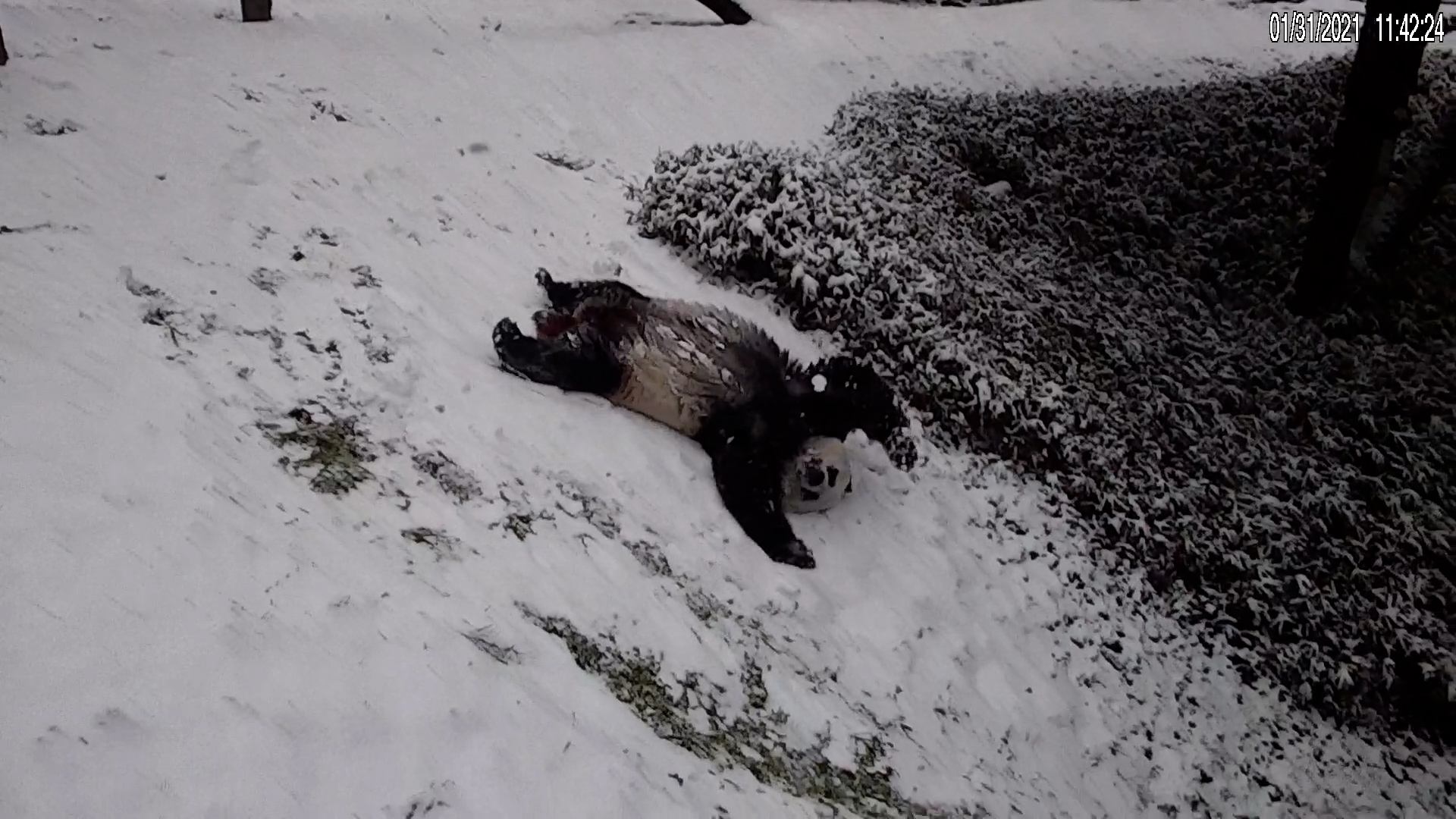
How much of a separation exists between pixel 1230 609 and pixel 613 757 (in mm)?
4679

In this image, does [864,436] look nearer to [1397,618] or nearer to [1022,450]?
[1022,450]

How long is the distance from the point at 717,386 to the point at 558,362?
3.06ft

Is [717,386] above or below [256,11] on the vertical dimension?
below

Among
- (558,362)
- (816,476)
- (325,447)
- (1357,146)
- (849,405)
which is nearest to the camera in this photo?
(325,447)

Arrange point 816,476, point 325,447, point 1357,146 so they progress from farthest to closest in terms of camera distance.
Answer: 1. point 1357,146
2. point 816,476
3. point 325,447

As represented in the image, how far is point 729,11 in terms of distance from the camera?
1091 cm

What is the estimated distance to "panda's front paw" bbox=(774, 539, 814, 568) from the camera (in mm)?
5078

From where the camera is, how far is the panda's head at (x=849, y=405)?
18.6ft

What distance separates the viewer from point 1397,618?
19.9 feet

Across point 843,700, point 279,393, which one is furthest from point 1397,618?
point 279,393

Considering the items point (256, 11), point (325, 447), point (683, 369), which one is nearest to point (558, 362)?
point (683, 369)

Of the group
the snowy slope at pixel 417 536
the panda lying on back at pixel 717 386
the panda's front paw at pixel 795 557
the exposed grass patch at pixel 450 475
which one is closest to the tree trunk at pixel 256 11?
the snowy slope at pixel 417 536

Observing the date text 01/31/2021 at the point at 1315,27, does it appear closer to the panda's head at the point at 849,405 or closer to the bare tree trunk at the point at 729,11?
the bare tree trunk at the point at 729,11

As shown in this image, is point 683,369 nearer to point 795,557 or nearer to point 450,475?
point 795,557
